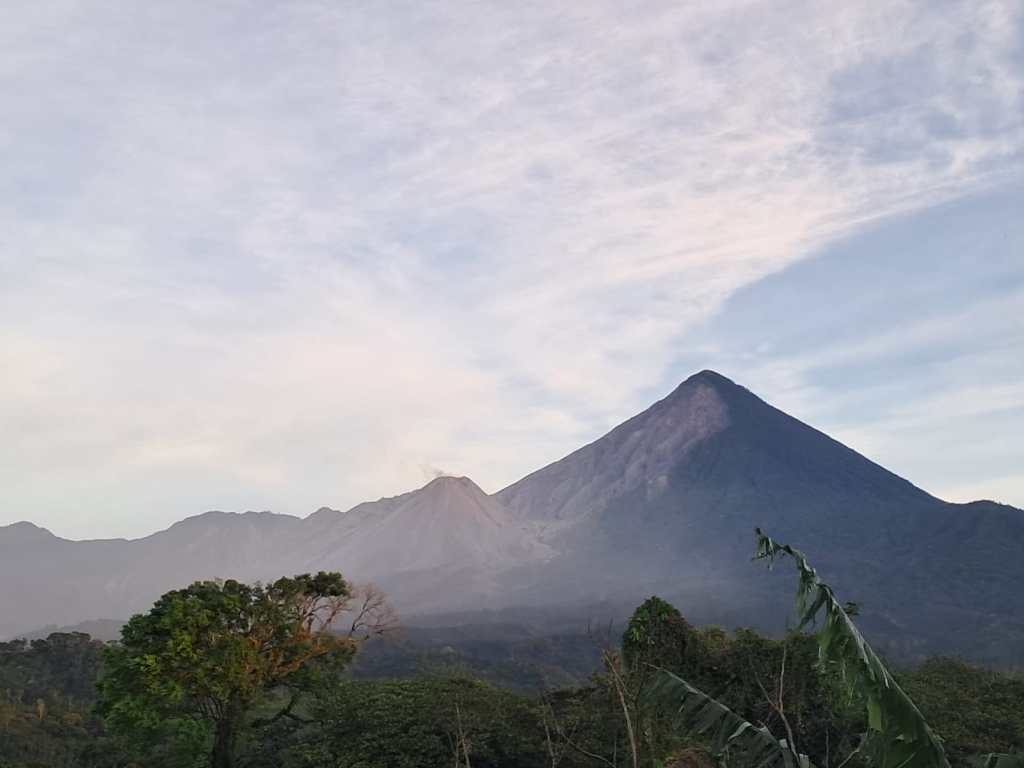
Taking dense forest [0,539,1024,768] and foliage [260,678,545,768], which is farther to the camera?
foliage [260,678,545,768]

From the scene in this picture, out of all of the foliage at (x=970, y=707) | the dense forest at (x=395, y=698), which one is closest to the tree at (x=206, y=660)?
the dense forest at (x=395, y=698)

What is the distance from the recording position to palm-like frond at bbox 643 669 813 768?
8.66 meters

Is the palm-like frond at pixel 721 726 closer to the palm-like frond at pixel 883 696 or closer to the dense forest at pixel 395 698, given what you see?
the palm-like frond at pixel 883 696

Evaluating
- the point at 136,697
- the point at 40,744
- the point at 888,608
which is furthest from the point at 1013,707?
the point at 888,608

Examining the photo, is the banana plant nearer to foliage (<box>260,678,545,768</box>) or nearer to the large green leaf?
the large green leaf

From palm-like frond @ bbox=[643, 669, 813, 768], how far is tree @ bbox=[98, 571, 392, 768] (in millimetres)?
20173

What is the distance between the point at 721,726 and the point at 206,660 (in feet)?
68.8

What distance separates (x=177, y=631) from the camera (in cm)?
2564

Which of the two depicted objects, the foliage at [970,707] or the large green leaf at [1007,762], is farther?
the foliage at [970,707]

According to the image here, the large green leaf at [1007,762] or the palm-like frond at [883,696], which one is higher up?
the palm-like frond at [883,696]

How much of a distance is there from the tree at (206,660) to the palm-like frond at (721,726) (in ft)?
66.2

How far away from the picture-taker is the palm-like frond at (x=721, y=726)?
8.66 m

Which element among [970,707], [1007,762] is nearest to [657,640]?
[970,707]

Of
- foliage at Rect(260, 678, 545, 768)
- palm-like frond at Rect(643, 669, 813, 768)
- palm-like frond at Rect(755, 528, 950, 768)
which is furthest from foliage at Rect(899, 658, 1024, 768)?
palm-like frond at Rect(755, 528, 950, 768)
